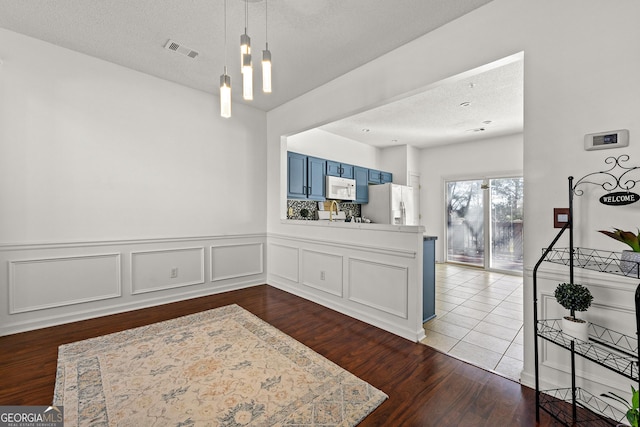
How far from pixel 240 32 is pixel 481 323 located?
395 cm

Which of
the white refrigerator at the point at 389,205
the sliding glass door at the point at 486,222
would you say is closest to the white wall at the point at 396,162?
the white refrigerator at the point at 389,205

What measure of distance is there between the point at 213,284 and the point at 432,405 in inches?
129

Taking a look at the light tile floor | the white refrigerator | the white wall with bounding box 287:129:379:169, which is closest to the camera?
the light tile floor

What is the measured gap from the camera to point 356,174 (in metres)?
5.96

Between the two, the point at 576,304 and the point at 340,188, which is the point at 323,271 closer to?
the point at 340,188

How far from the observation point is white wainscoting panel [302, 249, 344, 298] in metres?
3.50

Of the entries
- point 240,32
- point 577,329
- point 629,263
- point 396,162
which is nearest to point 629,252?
point 629,263

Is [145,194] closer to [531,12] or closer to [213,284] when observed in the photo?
[213,284]

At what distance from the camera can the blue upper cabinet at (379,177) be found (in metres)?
6.39

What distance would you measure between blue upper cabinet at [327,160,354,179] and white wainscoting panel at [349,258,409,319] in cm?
247

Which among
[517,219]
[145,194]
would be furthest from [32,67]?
[517,219]

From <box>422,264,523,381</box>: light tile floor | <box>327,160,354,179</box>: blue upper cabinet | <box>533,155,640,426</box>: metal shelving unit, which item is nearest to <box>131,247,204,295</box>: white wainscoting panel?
<box>327,160,354,179</box>: blue upper cabinet

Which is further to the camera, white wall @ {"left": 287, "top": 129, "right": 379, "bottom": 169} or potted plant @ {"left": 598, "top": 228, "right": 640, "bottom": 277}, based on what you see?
white wall @ {"left": 287, "top": 129, "right": 379, "bottom": 169}

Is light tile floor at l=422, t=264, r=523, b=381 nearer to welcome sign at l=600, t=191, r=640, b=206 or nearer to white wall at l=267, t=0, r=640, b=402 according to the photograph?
white wall at l=267, t=0, r=640, b=402
